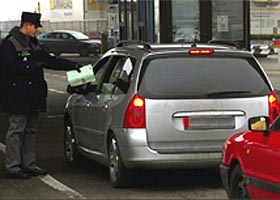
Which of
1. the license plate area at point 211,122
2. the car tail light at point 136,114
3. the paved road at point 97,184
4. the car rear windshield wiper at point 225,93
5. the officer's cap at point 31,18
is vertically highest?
the officer's cap at point 31,18

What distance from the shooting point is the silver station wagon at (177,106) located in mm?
8727

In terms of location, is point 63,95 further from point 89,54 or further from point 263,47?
point 89,54

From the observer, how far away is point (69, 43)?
4678cm

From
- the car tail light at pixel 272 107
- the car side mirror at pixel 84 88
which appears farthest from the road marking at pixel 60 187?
the car tail light at pixel 272 107

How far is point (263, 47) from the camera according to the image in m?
26.4

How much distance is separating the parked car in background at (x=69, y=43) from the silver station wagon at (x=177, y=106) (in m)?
36.3

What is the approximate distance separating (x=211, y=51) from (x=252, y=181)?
2.96m

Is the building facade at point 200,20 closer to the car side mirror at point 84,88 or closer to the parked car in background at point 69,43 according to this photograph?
the car side mirror at point 84,88

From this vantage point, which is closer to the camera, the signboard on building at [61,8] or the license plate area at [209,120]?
the license plate area at [209,120]

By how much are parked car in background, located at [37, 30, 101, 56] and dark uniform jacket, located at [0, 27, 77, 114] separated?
3560cm

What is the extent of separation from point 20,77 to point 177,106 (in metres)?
2.07

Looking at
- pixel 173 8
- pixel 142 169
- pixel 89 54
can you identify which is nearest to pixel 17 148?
pixel 142 169

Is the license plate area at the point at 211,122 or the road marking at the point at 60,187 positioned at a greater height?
the license plate area at the point at 211,122

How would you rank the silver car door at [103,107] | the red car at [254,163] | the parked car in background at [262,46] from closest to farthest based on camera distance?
the red car at [254,163]
the silver car door at [103,107]
the parked car in background at [262,46]
